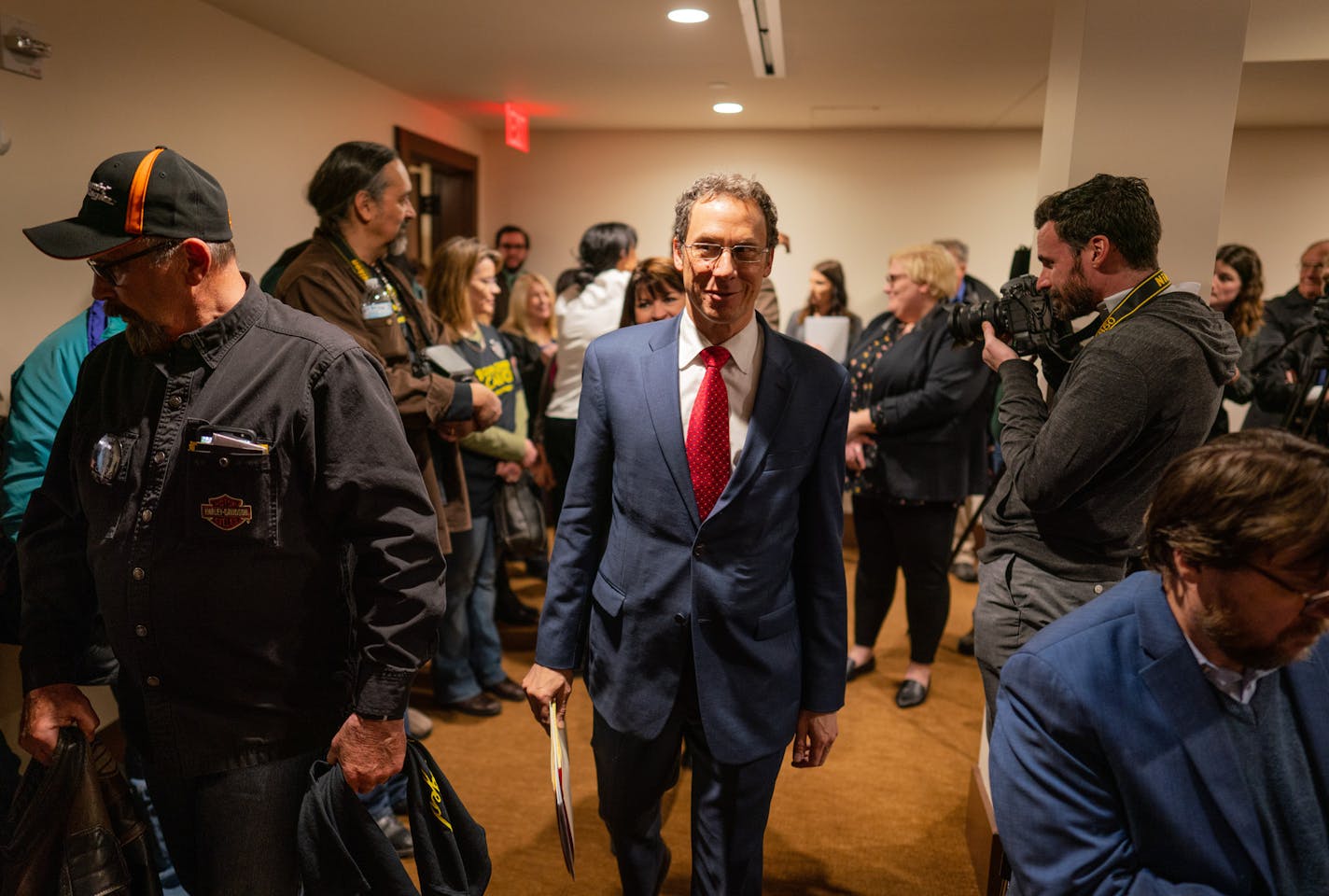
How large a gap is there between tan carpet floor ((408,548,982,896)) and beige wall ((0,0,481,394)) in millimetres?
1762

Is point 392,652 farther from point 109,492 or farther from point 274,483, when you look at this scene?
point 109,492

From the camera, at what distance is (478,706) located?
3.12m

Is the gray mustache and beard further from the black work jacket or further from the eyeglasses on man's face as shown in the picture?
the eyeglasses on man's face

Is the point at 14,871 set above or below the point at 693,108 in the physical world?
below

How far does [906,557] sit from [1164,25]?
1763 millimetres

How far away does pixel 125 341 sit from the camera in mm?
1410

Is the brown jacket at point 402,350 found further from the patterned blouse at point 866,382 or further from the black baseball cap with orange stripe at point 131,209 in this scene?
the patterned blouse at point 866,382

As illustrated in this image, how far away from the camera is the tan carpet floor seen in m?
2.30

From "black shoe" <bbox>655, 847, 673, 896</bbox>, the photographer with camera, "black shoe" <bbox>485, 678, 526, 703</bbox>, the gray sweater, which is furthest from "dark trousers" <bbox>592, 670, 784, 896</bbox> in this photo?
"black shoe" <bbox>485, 678, 526, 703</bbox>

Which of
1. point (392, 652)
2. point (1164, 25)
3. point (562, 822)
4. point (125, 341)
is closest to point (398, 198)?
point (125, 341)

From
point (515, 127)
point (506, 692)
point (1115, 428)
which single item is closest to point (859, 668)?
point (506, 692)

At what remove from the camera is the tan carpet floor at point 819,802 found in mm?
2299

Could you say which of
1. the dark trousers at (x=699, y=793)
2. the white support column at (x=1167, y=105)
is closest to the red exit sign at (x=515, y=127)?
the white support column at (x=1167, y=105)

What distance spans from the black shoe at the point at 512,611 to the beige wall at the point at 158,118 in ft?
5.88
